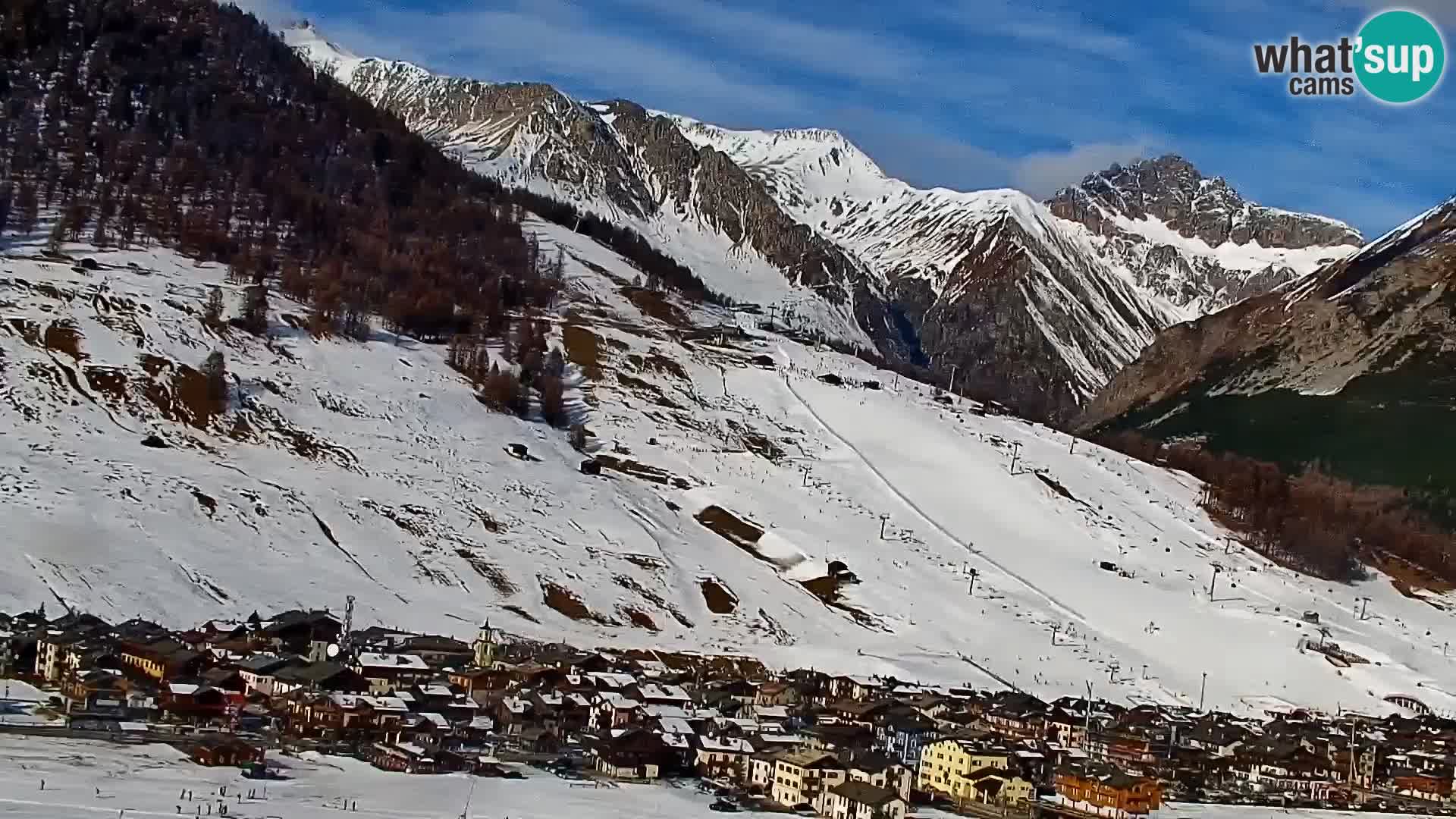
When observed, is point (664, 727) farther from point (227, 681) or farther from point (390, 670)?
point (227, 681)

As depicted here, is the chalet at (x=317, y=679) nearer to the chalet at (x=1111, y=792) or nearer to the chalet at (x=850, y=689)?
the chalet at (x=850, y=689)

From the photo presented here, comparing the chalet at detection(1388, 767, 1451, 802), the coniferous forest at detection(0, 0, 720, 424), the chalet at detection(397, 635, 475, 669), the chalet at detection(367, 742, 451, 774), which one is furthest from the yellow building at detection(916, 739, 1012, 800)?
the coniferous forest at detection(0, 0, 720, 424)

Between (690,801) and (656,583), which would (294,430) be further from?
(690,801)

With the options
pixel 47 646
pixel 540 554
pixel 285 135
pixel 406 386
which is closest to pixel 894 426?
pixel 406 386

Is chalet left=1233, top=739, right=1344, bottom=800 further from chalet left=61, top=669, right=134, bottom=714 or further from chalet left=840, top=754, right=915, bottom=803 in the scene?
chalet left=61, top=669, right=134, bottom=714

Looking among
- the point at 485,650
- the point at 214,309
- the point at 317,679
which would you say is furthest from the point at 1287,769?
the point at 214,309

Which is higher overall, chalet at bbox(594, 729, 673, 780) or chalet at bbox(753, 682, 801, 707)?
chalet at bbox(753, 682, 801, 707)

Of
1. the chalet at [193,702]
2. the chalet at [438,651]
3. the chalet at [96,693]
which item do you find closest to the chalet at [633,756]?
the chalet at [193,702]
